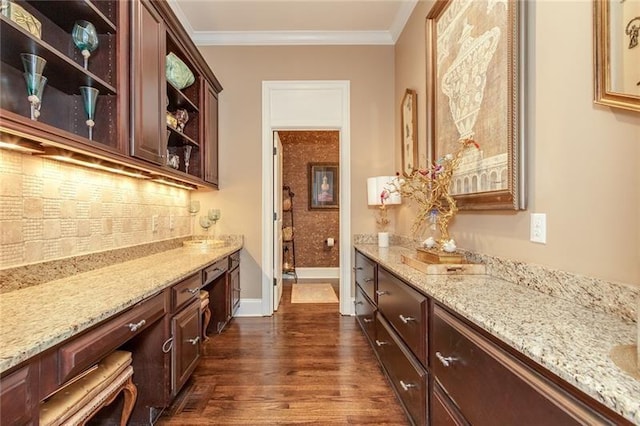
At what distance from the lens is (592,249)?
1062mm

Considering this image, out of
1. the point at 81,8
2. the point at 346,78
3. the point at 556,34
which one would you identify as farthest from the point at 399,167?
the point at 81,8

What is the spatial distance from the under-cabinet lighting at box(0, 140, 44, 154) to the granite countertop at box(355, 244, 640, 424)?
69.7 inches

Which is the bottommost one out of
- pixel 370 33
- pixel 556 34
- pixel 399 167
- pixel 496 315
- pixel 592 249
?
pixel 496 315

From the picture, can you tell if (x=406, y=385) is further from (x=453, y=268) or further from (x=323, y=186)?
(x=323, y=186)

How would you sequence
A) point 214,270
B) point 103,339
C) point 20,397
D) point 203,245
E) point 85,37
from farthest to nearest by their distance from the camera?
point 203,245
point 214,270
point 85,37
point 103,339
point 20,397

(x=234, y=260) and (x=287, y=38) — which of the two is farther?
(x=287, y=38)

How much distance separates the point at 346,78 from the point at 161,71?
2.09 meters

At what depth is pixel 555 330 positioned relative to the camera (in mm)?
835

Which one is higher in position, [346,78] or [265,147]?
[346,78]

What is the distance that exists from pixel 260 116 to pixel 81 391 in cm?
291

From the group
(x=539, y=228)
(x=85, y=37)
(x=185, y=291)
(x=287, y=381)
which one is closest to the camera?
(x=539, y=228)

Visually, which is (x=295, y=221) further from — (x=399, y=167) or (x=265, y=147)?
(x=399, y=167)

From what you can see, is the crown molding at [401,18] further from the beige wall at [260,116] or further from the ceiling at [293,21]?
the beige wall at [260,116]

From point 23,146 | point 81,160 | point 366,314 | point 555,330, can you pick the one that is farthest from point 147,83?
point 366,314
